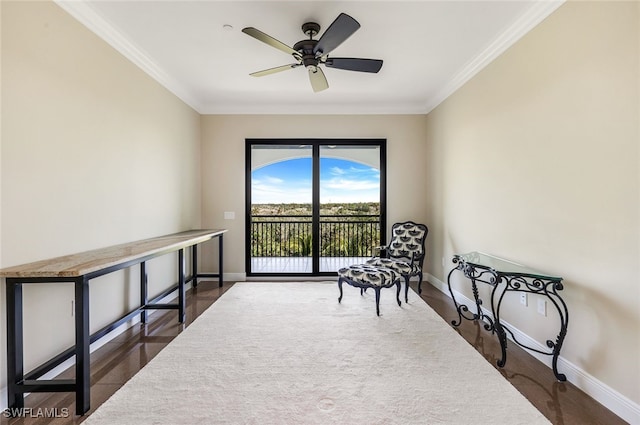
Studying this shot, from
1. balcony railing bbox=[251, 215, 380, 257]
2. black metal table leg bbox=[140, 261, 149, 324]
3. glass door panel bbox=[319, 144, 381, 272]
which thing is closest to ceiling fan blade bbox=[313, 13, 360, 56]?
glass door panel bbox=[319, 144, 381, 272]

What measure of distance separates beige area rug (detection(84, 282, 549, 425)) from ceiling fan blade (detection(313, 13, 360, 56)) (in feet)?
8.03

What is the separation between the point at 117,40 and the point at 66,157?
4.11ft

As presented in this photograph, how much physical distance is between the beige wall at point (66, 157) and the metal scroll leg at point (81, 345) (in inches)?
18.3

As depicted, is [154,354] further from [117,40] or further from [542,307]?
[542,307]

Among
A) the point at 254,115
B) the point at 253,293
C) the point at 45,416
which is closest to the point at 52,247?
the point at 45,416

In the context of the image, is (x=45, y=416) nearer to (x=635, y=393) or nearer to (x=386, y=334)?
(x=386, y=334)

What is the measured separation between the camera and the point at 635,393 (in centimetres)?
164

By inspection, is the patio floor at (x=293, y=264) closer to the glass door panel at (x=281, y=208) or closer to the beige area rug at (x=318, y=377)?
the glass door panel at (x=281, y=208)

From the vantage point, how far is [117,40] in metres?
2.64

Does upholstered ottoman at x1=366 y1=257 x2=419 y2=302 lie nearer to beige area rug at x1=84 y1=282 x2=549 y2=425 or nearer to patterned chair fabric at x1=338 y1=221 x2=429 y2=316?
patterned chair fabric at x1=338 y1=221 x2=429 y2=316

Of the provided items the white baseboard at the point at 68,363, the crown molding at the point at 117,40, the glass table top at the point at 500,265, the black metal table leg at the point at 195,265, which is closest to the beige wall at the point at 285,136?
the black metal table leg at the point at 195,265

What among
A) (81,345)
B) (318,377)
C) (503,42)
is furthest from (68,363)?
(503,42)

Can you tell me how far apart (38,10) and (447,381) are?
3656 mm

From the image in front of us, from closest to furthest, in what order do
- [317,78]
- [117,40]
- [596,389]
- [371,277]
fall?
[596,389], [117,40], [317,78], [371,277]
